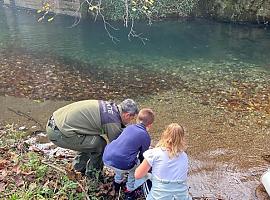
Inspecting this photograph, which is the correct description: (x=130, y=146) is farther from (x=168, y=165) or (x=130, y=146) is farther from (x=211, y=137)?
(x=211, y=137)

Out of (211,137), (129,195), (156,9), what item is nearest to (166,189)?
(129,195)

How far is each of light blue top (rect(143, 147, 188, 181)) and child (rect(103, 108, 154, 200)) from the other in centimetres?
26

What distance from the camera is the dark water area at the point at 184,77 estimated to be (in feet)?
21.8

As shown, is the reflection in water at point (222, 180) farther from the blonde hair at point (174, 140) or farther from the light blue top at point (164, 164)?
the blonde hair at point (174, 140)

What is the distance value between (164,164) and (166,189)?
0.98 feet

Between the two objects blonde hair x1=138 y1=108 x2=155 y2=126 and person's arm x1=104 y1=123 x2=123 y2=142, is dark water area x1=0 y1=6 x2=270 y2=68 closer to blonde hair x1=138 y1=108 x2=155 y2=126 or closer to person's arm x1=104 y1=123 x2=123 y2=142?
person's arm x1=104 y1=123 x2=123 y2=142

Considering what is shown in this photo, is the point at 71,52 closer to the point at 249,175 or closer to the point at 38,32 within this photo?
the point at 38,32

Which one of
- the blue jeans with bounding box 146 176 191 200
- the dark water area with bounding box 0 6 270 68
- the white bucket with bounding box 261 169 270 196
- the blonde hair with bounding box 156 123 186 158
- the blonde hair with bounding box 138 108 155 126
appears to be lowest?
the dark water area with bounding box 0 6 270 68

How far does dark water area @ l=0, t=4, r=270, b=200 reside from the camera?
21.8ft

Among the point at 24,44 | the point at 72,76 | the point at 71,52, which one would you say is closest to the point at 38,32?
the point at 24,44

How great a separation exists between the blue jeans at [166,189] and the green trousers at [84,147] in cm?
102

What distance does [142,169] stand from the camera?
14.1 feet

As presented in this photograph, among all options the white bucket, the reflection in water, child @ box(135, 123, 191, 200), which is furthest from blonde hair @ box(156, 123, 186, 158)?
the white bucket

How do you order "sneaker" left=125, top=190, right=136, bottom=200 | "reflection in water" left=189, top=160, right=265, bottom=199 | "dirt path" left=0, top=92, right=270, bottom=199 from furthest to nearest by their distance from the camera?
"dirt path" left=0, top=92, right=270, bottom=199 → "reflection in water" left=189, top=160, right=265, bottom=199 → "sneaker" left=125, top=190, right=136, bottom=200
